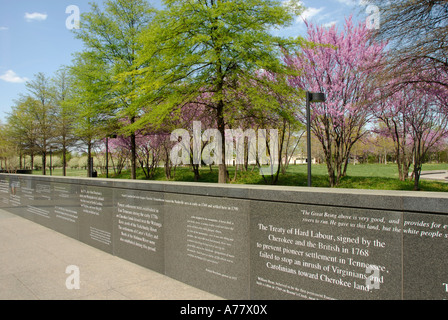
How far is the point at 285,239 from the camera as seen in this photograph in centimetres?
352

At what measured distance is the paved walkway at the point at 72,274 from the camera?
439 cm

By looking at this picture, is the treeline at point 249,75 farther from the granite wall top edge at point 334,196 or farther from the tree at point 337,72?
the granite wall top edge at point 334,196

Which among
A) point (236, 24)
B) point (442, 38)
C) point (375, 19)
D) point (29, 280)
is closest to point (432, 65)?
point (442, 38)

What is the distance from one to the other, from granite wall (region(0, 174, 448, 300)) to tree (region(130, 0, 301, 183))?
9763 millimetres

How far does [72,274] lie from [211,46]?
41.5ft

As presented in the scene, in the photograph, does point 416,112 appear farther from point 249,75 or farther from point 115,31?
point 115,31

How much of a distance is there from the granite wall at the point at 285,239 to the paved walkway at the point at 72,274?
268 millimetres

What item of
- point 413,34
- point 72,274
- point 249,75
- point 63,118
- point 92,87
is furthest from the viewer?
point 63,118

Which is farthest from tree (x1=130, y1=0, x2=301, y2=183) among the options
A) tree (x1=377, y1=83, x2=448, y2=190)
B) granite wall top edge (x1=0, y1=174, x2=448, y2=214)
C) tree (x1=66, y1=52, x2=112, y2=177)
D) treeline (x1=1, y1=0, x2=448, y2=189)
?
granite wall top edge (x1=0, y1=174, x2=448, y2=214)

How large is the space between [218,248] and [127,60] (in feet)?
71.2

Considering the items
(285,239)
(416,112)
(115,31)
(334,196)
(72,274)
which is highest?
(115,31)

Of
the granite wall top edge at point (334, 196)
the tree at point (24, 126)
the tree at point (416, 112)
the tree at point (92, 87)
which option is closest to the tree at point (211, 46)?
the tree at point (92, 87)

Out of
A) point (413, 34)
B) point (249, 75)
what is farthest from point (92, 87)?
point (413, 34)
